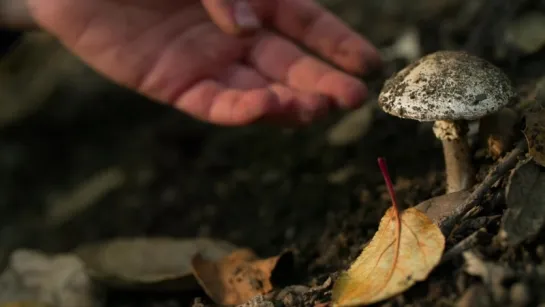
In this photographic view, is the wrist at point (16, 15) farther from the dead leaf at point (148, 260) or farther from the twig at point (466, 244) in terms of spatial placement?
the twig at point (466, 244)

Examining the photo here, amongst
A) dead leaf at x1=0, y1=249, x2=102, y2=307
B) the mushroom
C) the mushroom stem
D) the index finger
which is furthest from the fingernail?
dead leaf at x1=0, y1=249, x2=102, y2=307

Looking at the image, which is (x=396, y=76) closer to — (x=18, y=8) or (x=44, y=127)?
(x=18, y=8)

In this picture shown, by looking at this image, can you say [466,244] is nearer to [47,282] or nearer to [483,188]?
[483,188]

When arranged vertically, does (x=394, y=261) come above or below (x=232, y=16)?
below

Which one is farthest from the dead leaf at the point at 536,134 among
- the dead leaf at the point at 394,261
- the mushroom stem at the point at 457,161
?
the dead leaf at the point at 394,261

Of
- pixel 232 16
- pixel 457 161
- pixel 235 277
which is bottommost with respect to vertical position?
pixel 235 277

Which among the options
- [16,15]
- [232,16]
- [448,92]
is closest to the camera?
[448,92]

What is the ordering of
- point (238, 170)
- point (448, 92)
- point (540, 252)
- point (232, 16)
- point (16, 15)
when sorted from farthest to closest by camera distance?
1. point (16, 15)
2. point (238, 170)
3. point (232, 16)
4. point (448, 92)
5. point (540, 252)

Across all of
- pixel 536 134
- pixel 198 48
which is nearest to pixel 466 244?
pixel 536 134

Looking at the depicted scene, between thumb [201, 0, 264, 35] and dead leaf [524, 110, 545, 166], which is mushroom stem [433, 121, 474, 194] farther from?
thumb [201, 0, 264, 35]
